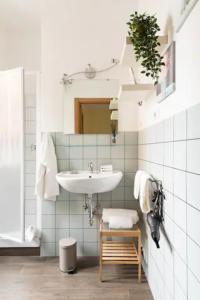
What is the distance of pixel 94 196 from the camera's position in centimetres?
257

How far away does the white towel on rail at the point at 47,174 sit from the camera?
2441 millimetres

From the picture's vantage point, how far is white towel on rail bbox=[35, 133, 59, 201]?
8.01 feet

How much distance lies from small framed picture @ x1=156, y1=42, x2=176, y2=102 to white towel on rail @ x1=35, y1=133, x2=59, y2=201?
48.7 inches

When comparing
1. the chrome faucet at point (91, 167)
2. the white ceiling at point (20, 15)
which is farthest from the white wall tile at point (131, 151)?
the white ceiling at point (20, 15)

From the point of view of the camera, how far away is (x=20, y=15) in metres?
2.79

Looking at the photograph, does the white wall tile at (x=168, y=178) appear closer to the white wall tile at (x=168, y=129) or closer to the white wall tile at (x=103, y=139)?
the white wall tile at (x=168, y=129)

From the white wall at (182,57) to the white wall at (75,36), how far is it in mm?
833

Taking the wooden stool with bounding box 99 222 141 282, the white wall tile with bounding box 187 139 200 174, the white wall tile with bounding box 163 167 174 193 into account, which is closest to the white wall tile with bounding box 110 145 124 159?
the wooden stool with bounding box 99 222 141 282

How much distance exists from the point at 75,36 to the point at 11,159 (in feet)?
4.58

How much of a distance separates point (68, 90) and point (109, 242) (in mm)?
1576

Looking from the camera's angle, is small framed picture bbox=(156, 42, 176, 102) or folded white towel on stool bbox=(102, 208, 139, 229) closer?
small framed picture bbox=(156, 42, 176, 102)

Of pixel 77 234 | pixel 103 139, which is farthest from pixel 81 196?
pixel 103 139

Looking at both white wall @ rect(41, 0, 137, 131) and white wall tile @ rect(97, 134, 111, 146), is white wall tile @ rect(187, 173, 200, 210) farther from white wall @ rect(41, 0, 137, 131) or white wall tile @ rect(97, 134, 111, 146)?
white wall @ rect(41, 0, 137, 131)

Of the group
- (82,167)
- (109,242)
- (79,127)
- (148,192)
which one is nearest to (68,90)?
(79,127)
